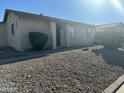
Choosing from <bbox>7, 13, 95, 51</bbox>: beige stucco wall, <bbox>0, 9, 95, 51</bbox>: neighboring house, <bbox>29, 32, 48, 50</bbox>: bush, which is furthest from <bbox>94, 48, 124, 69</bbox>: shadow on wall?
<bbox>7, 13, 95, 51</bbox>: beige stucco wall

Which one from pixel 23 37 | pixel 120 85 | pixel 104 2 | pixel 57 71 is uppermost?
pixel 104 2

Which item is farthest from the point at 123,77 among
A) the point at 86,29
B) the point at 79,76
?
the point at 86,29

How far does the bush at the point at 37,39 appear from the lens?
14383mm

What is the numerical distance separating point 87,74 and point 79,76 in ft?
1.87

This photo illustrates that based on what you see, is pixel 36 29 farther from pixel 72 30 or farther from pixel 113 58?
pixel 113 58

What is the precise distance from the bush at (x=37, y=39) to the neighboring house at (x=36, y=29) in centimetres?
54

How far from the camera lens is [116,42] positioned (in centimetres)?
1692

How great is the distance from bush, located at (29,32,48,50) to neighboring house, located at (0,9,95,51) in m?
0.54

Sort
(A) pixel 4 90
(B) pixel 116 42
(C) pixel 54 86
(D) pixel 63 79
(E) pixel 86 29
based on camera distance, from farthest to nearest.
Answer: (E) pixel 86 29, (B) pixel 116 42, (D) pixel 63 79, (C) pixel 54 86, (A) pixel 4 90

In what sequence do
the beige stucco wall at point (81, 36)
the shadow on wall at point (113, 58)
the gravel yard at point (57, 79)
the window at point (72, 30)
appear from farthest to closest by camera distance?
the beige stucco wall at point (81, 36)
the window at point (72, 30)
the shadow on wall at point (113, 58)
the gravel yard at point (57, 79)

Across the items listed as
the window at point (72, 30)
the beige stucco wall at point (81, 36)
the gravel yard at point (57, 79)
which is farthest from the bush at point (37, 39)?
the gravel yard at point (57, 79)

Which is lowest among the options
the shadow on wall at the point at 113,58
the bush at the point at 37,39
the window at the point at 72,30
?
the shadow on wall at the point at 113,58

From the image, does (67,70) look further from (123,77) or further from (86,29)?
(86,29)

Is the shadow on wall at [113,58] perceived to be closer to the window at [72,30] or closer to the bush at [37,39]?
the bush at [37,39]
